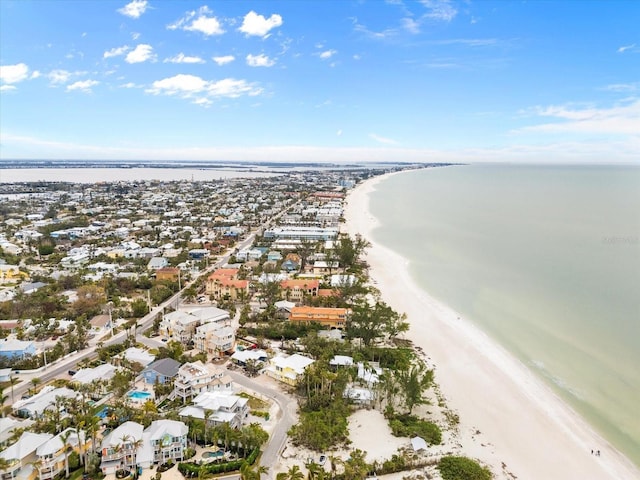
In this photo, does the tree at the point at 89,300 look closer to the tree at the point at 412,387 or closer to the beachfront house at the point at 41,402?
the beachfront house at the point at 41,402

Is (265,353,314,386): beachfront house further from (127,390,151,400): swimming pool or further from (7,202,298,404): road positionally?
(7,202,298,404): road

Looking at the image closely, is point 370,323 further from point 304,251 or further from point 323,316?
point 304,251

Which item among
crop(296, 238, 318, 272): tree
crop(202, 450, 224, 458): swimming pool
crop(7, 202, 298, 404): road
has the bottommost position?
crop(202, 450, 224, 458): swimming pool

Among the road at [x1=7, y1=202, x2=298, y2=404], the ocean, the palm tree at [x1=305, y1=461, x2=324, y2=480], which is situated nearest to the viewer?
the palm tree at [x1=305, y1=461, x2=324, y2=480]

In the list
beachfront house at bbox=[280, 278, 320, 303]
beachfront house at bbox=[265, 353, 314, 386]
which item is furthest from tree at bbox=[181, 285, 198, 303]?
beachfront house at bbox=[265, 353, 314, 386]

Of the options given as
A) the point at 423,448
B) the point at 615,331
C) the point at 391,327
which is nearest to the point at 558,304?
the point at 615,331

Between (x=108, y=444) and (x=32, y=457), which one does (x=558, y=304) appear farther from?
(x=32, y=457)
